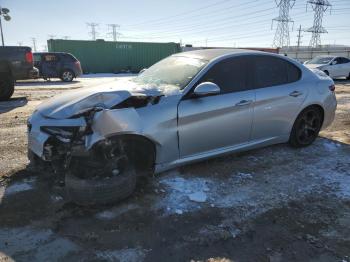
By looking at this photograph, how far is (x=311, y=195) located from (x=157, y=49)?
30262mm

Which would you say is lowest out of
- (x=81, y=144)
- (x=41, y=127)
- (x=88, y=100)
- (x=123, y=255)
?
(x=123, y=255)

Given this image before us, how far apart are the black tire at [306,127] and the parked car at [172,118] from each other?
0.06 ft

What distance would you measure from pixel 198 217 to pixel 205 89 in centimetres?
152

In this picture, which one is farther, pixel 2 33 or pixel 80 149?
pixel 2 33

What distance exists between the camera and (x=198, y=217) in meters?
3.74

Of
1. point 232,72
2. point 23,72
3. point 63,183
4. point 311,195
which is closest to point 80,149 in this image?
point 63,183

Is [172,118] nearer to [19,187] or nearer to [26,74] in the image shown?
[19,187]

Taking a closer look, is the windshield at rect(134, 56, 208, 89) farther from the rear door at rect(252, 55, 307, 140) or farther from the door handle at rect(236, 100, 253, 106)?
the rear door at rect(252, 55, 307, 140)

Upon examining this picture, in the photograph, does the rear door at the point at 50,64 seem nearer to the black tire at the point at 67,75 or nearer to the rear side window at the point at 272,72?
the black tire at the point at 67,75

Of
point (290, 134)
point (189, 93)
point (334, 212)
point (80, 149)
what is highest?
point (189, 93)

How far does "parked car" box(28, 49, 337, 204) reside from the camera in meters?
3.82

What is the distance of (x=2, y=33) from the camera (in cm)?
2925

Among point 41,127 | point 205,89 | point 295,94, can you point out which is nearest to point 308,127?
point 295,94

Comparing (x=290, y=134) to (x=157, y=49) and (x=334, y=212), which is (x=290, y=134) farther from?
(x=157, y=49)
